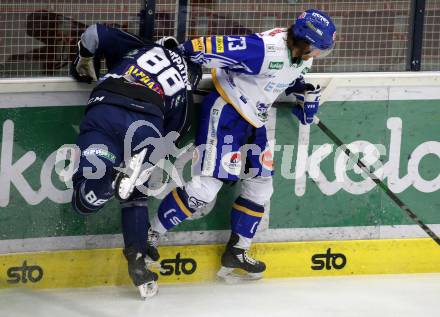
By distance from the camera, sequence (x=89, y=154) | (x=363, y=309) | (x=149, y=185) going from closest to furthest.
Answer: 1. (x=89, y=154)
2. (x=363, y=309)
3. (x=149, y=185)

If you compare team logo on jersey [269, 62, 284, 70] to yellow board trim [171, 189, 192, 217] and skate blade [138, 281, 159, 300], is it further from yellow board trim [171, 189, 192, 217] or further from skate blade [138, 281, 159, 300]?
skate blade [138, 281, 159, 300]

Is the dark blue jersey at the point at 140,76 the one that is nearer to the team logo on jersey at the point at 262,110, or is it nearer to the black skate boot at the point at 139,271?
the team logo on jersey at the point at 262,110

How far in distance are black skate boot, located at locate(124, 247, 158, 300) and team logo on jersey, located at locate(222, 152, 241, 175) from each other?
1.96ft

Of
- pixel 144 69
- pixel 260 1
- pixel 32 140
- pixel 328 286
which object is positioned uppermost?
pixel 260 1

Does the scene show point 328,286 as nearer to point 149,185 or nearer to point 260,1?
point 149,185

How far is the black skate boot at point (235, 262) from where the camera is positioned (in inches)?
194

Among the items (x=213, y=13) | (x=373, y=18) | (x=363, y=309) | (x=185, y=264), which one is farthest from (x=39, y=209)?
(x=373, y=18)

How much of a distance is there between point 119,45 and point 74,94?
1.09 feet

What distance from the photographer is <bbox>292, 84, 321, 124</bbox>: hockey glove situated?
16.0ft

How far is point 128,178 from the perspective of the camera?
13.8 ft

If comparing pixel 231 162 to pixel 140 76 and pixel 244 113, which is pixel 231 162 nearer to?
pixel 244 113

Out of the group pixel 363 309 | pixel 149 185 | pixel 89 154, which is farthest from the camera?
pixel 149 185

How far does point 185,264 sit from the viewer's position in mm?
4973

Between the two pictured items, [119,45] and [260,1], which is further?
[260,1]
